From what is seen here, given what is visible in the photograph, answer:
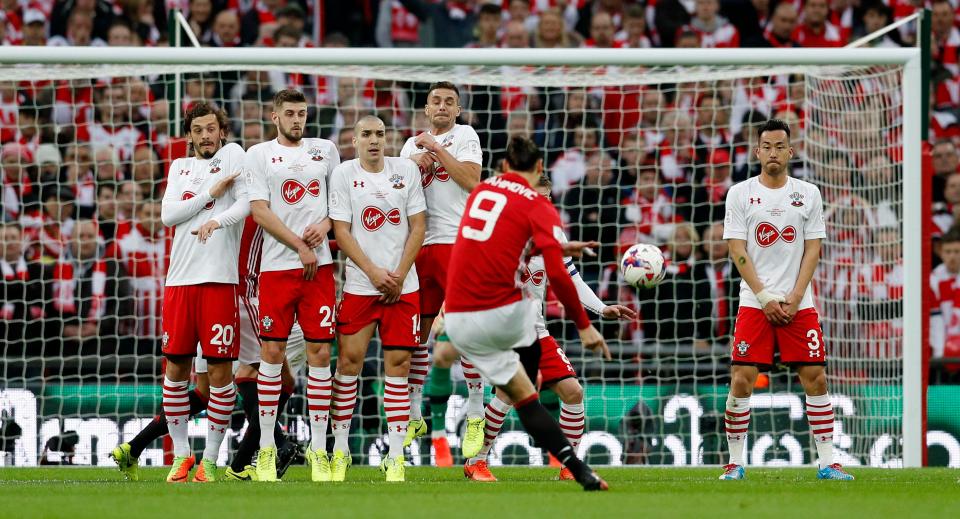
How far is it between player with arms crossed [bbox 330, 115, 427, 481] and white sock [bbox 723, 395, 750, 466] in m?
2.15

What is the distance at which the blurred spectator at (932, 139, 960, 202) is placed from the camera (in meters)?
13.6

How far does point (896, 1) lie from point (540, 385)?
314 inches

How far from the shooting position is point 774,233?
8.61 m

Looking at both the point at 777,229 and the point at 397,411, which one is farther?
the point at 777,229

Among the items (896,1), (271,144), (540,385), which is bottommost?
(540,385)

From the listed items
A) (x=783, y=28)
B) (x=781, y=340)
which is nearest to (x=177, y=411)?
(x=781, y=340)

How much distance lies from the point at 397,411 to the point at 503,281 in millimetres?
1585

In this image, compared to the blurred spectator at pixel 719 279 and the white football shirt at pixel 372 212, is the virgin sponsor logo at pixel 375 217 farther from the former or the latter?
the blurred spectator at pixel 719 279

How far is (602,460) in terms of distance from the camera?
444 inches

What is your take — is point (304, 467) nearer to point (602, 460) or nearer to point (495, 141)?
point (602, 460)

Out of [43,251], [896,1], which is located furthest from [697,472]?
[896,1]

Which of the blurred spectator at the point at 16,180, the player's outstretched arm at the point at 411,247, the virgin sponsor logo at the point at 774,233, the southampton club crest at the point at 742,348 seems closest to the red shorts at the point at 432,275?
the player's outstretched arm at the point at 411,247

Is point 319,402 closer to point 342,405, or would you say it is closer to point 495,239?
point 342,405

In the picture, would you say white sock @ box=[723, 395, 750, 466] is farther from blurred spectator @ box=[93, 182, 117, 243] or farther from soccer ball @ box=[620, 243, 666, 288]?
blurred spectator @ box=[93, 182, 117, 243]
